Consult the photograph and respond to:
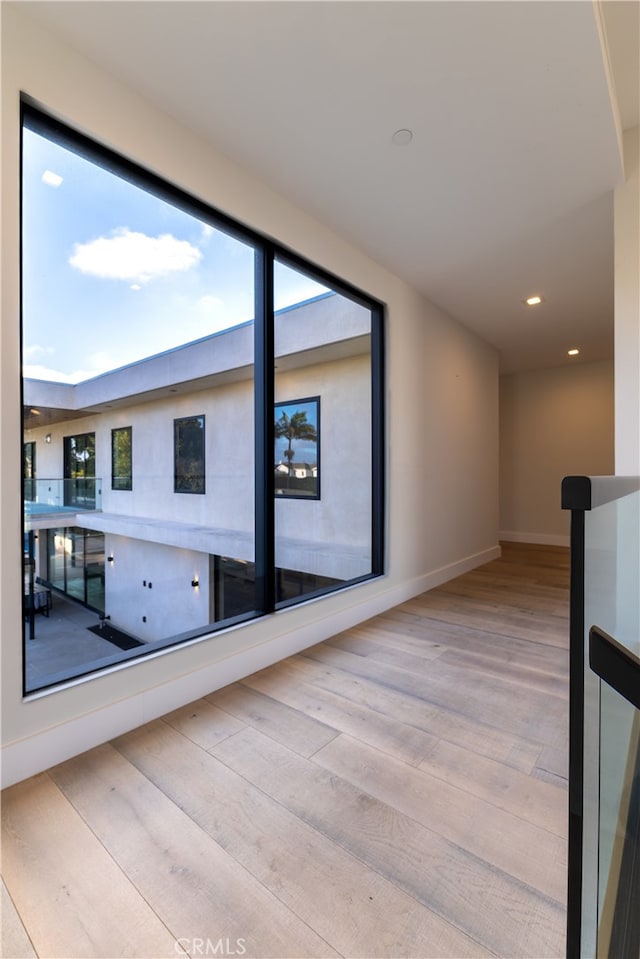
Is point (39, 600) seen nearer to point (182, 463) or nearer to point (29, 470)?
point (29, 470)

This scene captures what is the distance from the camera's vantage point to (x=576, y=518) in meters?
0.71

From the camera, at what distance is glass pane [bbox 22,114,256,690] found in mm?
1732

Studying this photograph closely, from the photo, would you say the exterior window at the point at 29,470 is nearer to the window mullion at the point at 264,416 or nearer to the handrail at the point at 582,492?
the window mullion at the point at 264,416

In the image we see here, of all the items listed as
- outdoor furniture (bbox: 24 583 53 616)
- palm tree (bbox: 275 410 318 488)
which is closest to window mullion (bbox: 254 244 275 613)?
palm tree (bbox: 275 410 318 488)

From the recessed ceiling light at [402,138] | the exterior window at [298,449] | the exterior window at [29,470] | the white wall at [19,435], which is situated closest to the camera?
the white wall at [19,435]

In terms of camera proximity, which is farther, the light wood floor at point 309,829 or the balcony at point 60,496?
the balcony at point 60,496

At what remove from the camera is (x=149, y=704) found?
6.07 feet

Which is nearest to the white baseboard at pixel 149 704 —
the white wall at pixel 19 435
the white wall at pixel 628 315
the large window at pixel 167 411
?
the white wall at pixel 19 435

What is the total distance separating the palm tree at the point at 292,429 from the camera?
2.73 meters

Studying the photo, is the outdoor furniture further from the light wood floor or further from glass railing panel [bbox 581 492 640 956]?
glass railing panel [bbox 581 492 640 956]

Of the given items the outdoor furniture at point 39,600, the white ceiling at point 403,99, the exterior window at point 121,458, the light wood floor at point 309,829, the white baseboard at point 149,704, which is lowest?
the light wood floor at point 309,829

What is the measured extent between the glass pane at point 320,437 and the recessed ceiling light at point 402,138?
910 millimetres

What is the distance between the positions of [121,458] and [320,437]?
1.43 meters

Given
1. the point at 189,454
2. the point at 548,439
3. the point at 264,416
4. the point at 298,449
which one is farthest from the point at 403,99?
the point at 548,439
